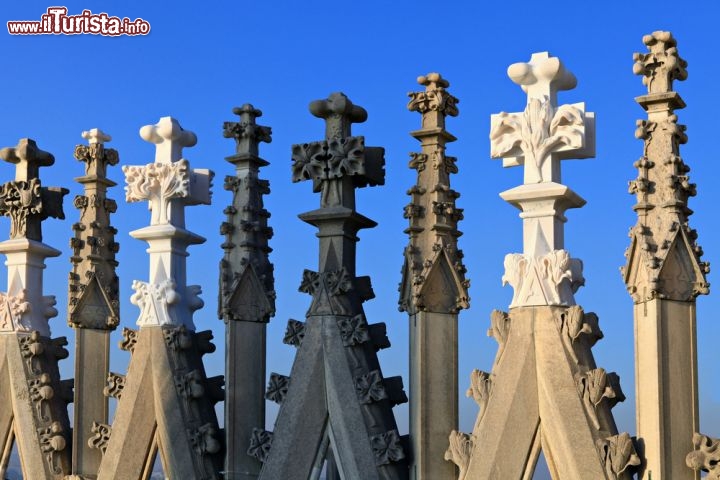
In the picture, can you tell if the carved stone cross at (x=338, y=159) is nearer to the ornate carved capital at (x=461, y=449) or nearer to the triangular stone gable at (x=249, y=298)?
the triangular stone gable at (x=249, y=298)

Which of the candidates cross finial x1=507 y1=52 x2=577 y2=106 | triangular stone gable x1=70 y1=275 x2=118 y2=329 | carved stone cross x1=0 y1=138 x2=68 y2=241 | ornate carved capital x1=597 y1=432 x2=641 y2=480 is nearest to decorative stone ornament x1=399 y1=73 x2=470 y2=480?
cross finial x1=507 y1=52 x2=577 y2=106

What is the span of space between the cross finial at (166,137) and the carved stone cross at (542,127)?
381 centimetres

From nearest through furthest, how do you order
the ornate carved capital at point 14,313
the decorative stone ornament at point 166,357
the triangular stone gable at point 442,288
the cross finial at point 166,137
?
the triangular stone gable at point 442,288 → the decorative stone ornament at point 166,357 → the cross finial at point 166,137 → the ornate carved capital at point 14,313

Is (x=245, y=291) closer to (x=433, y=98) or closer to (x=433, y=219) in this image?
(x=433, y=219)

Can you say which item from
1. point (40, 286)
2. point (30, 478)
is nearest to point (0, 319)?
point (40, 286)

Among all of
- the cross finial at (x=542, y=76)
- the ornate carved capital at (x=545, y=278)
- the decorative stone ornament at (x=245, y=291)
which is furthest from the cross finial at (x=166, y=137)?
the ornate carved capital at (x=545, y=278)

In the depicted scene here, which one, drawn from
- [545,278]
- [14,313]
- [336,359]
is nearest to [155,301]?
[14,313]

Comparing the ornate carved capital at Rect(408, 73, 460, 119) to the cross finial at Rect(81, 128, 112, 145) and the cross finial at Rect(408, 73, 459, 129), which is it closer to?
the cross finial at Rect(408, 73, 459, 129)

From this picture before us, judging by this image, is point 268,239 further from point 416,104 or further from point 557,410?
point 557,410

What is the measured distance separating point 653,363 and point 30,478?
7318 millimetres

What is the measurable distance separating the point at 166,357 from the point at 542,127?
458 cm

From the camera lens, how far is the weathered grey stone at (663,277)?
38.1 feet

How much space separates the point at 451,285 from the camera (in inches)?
520

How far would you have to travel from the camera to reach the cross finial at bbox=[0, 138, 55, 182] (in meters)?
16.5
